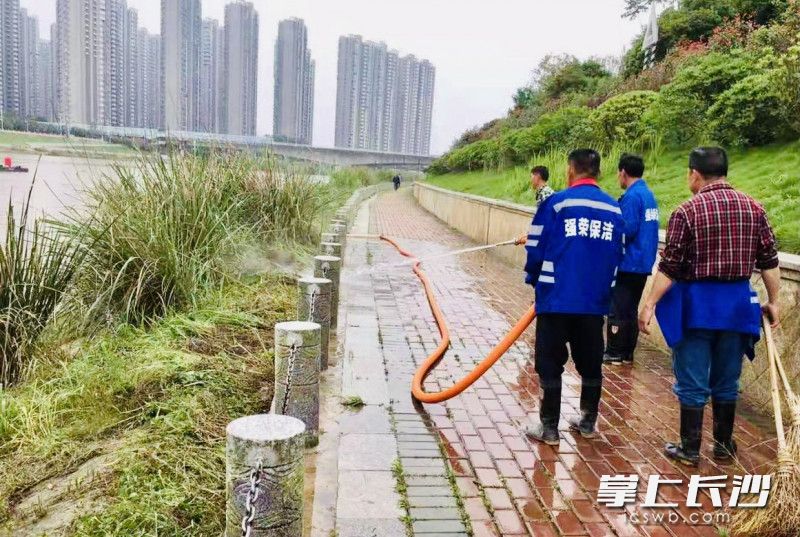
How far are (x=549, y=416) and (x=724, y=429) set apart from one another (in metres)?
0.98

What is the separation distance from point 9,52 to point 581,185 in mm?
17639

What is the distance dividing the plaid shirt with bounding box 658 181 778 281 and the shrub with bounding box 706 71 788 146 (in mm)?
6754

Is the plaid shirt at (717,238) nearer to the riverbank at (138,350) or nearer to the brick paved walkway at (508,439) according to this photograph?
the brick paved walkway at (508,439)

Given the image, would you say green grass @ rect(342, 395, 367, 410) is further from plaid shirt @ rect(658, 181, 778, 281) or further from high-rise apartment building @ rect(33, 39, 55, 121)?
high-rise apartment building @ rect(33, 39, 55, 121)

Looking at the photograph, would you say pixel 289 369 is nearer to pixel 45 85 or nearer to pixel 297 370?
pixel 297 370

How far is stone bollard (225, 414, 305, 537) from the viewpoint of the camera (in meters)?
2.11

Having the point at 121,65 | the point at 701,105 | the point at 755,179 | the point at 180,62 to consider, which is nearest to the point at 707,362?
the point at 755,179

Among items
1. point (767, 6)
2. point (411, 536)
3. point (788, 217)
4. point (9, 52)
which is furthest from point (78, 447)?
point (767, 6)

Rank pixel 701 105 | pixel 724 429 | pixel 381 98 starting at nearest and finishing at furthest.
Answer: pixel 724 429, pixel 701 105, pixel 381 98

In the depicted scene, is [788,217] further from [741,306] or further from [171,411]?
[171,411]

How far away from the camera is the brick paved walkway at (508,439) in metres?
3.08

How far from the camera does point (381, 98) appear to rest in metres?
74.2

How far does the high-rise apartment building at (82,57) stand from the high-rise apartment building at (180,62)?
3.59ft

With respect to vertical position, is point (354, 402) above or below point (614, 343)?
below
